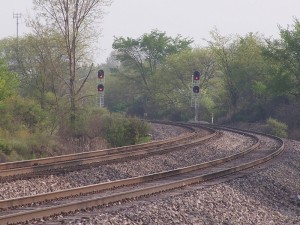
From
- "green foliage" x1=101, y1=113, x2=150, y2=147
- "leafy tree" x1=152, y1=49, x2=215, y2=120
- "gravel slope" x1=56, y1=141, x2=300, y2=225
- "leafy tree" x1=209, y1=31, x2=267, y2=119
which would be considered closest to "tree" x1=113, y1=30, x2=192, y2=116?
"leafy tree" x1=152, y1=49, x2=215, y2=120

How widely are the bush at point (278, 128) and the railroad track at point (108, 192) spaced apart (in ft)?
53.5

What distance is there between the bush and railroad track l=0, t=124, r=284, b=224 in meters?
16.3

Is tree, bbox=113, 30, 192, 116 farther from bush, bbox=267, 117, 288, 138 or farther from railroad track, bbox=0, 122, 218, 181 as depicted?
railroad track, bbox=0, 122, 218, 181

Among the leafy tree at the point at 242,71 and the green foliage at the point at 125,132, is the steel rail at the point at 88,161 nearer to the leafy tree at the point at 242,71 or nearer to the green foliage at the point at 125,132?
the green foliage at the point at 125,132

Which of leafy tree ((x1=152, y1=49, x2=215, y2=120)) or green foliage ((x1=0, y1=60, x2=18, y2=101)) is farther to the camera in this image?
leafy tree ((x1=152, y1=49, x2=215, y2=120))

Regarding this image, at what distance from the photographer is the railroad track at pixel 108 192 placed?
10.6m

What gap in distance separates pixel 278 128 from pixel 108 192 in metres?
26.2

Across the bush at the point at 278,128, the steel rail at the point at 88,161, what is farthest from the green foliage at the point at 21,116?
the bush at the point at 278,128

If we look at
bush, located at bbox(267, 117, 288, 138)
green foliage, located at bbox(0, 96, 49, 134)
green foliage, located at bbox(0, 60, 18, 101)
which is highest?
green foliage, located at bbox(0, 60, 18, 101)

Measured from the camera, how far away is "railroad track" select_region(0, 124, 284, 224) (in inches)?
419

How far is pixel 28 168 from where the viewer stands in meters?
15.7

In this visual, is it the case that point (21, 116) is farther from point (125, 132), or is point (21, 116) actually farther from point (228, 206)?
point (228, 206)

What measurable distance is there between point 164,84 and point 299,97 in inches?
939

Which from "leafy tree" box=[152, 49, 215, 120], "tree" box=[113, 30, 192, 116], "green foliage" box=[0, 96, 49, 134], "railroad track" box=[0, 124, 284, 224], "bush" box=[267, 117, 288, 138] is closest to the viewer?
"railroad track" box=[0, 124, 284, 224]
